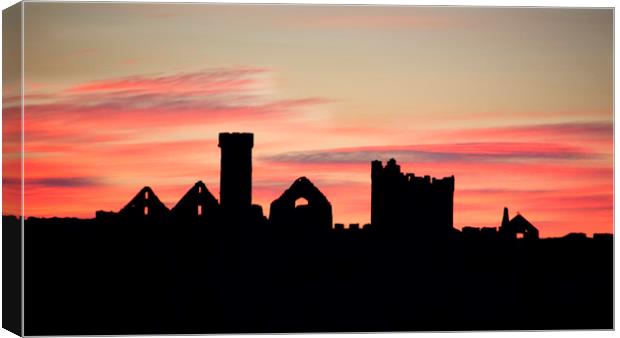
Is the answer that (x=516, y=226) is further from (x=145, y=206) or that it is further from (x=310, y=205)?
(x=145, y=206)

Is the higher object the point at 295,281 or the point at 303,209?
the point at 303,209

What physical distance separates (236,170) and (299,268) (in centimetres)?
147

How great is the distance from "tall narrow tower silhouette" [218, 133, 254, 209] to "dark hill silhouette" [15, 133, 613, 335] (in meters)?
0.02

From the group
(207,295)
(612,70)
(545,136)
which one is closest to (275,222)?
(207,295)

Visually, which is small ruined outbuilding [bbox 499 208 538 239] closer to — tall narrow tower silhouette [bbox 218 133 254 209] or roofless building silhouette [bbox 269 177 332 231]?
roofless building silhouette [bbox 269 177 332 231]

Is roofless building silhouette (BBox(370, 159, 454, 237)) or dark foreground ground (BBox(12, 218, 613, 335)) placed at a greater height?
roofless building silhouette (BBox(370, 159, 454, 237))

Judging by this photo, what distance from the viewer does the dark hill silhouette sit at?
17781 mm

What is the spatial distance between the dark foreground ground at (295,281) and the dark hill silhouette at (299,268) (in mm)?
12

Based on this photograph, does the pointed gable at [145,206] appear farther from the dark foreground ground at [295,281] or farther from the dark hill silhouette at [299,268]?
the dark foreground ground at [295,281]

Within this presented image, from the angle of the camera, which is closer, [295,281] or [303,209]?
[303,209]

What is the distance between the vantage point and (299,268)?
18297 millimetres

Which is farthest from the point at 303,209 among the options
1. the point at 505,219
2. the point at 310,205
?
the point at 505,219

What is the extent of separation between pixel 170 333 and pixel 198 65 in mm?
3229

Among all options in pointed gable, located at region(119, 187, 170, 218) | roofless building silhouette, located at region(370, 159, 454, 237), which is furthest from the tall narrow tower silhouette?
roofless building silhouette, located at region(370, 159, 454, 237)
